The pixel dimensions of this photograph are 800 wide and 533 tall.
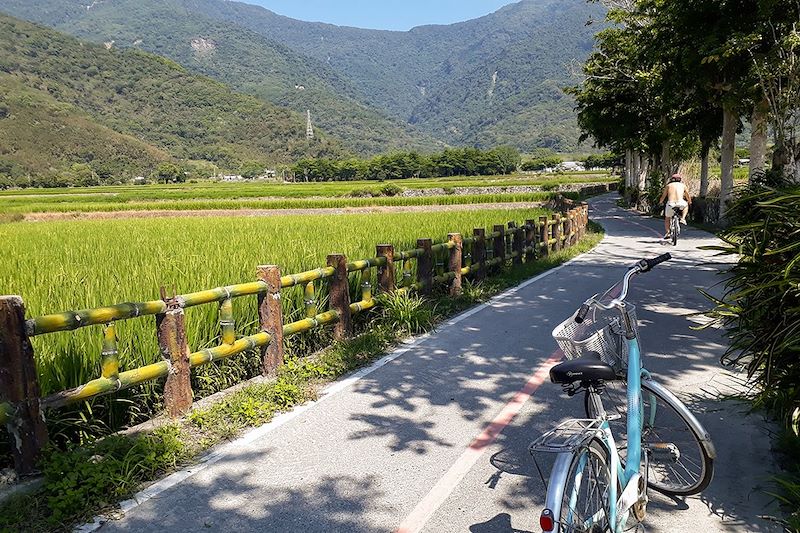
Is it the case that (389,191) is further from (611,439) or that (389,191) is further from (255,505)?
(611,439)

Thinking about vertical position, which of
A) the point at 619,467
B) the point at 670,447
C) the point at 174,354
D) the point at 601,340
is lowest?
the point at 670,447

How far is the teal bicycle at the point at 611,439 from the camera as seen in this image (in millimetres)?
2613

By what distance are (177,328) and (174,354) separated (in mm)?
196

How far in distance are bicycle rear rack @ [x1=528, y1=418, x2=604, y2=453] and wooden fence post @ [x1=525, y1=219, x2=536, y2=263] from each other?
1139 centimetres

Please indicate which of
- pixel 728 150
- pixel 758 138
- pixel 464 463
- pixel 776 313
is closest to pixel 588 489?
pixel 464 463

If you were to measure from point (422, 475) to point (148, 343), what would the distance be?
256 cm

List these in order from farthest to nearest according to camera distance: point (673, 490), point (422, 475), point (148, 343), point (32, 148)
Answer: point (32, 148), point (148, 343), point (422, 475), point (673, 490)

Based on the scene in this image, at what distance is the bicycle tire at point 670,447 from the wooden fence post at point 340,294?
3687 mm

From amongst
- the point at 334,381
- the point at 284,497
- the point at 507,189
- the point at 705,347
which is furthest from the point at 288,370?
the point at 507,189

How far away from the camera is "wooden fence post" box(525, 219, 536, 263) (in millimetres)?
14191

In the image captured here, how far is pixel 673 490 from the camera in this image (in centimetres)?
367

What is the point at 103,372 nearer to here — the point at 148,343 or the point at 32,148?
the point at 148,343

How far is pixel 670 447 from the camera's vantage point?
360 centimetres

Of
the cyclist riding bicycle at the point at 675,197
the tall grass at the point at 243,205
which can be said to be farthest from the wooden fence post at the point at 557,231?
the tall grass at the point at 243,205
